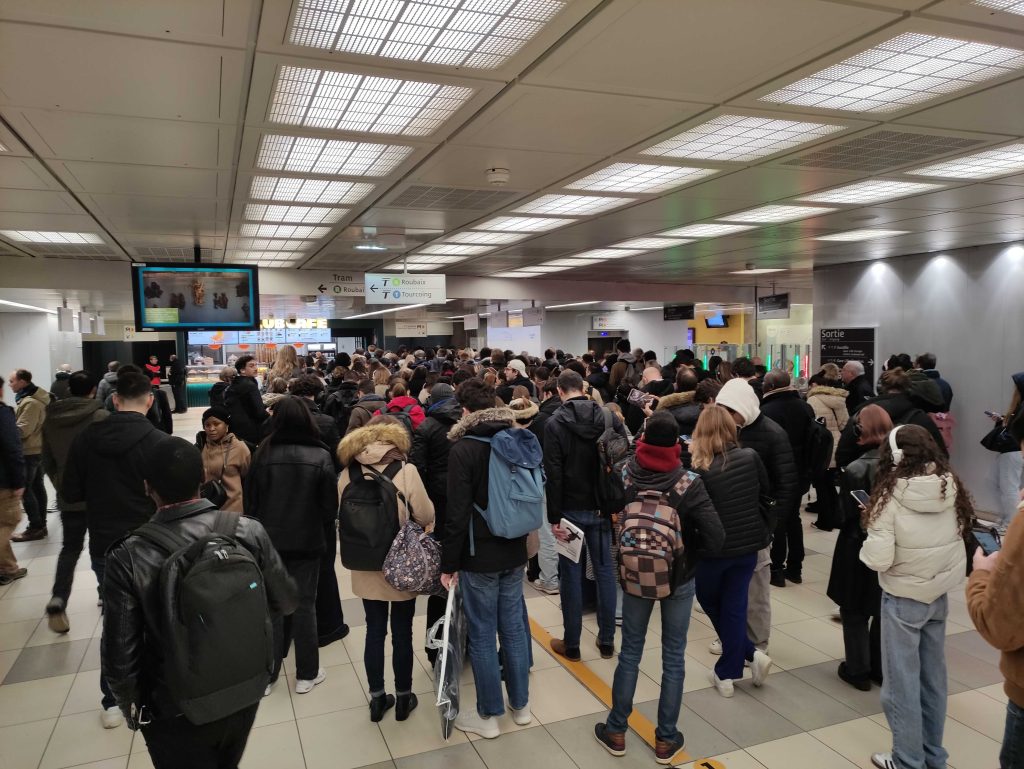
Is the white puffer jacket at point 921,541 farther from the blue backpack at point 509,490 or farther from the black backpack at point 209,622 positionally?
the black backpack at point 209,622

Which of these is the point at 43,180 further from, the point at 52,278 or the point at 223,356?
the point at 223,356

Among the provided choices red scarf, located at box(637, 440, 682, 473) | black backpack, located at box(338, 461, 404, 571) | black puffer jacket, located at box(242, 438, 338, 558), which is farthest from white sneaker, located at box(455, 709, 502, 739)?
red scarf, located at box(637, 440, 682, 473)

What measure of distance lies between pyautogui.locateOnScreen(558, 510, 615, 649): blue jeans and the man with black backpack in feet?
7.39

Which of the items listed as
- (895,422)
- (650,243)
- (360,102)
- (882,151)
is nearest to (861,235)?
(650,243)

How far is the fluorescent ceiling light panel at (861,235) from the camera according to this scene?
802 centimetres

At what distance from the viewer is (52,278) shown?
962cm

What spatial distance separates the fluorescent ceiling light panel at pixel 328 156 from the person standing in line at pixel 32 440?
13.8ft

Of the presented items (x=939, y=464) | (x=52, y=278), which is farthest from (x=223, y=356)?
(x=939, y=464)

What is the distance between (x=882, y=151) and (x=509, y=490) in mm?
3518

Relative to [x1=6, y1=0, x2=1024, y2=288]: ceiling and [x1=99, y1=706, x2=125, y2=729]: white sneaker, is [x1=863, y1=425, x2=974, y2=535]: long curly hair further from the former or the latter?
[x1=99, y1=706, x2=125, y2=729]: white sneaker

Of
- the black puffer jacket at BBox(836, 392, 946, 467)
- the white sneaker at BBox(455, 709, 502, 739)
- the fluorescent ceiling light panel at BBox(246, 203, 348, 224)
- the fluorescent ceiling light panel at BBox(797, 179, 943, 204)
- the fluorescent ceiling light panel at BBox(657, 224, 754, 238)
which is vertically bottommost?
the white sneaker at BBox(455, 709, 502, 739)

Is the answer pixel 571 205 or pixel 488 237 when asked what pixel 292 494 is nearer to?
pixel 571 205

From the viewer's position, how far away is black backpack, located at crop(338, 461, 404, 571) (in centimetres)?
337

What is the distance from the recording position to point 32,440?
697cm
